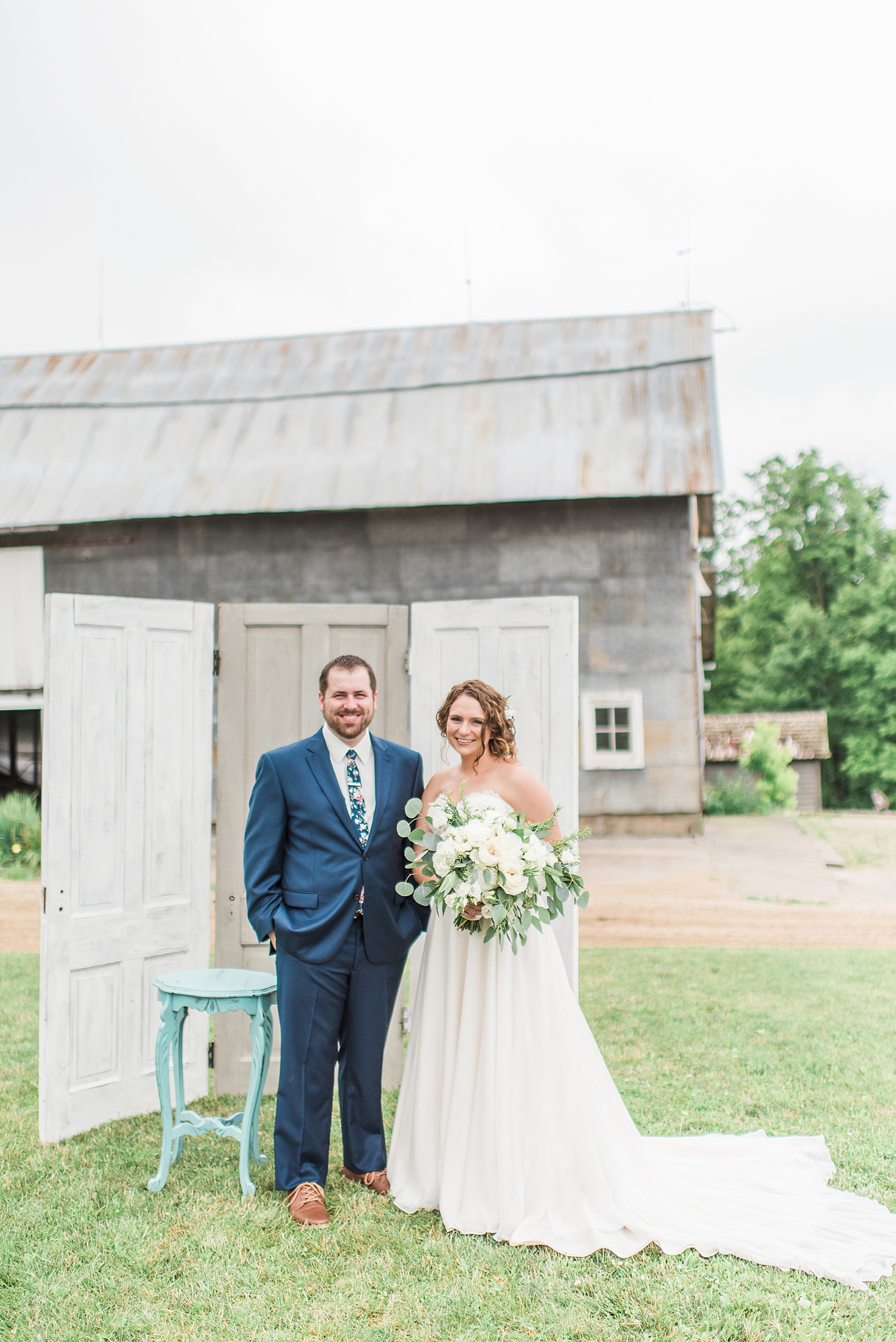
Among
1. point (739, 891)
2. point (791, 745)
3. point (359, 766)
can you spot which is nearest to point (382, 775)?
point (359, 766)

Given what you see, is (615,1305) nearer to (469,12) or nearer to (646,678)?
(646,678)

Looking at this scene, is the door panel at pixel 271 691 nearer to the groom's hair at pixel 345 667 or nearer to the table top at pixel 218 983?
the table top at pixel 218 983

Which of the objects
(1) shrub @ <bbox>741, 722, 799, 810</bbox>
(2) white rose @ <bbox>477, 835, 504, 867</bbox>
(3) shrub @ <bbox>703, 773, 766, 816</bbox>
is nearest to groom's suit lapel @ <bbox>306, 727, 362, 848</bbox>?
(2) white rose @ <bbox>477, 835, 504, 867</bbox>

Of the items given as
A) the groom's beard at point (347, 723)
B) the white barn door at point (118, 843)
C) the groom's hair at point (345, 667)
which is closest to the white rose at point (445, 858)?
the groom's beard at point (347, 723)

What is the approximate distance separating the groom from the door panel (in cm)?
125

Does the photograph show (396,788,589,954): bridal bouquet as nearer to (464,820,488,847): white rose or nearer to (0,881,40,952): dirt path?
(464,820,488,847): white rose

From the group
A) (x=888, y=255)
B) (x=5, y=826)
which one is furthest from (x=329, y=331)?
(x=888, y=255)

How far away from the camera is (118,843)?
15.9 feet

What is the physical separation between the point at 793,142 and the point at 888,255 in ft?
55.2

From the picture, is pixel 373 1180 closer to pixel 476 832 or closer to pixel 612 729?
pixel 476 832

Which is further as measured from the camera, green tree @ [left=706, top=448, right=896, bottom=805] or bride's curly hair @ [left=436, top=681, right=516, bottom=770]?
green tree @ [left=706, top=448, right=896, bottom=805]

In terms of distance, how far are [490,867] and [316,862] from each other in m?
0.72

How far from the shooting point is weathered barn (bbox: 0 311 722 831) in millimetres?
14297

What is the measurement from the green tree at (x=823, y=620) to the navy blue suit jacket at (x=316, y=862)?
103 feet
